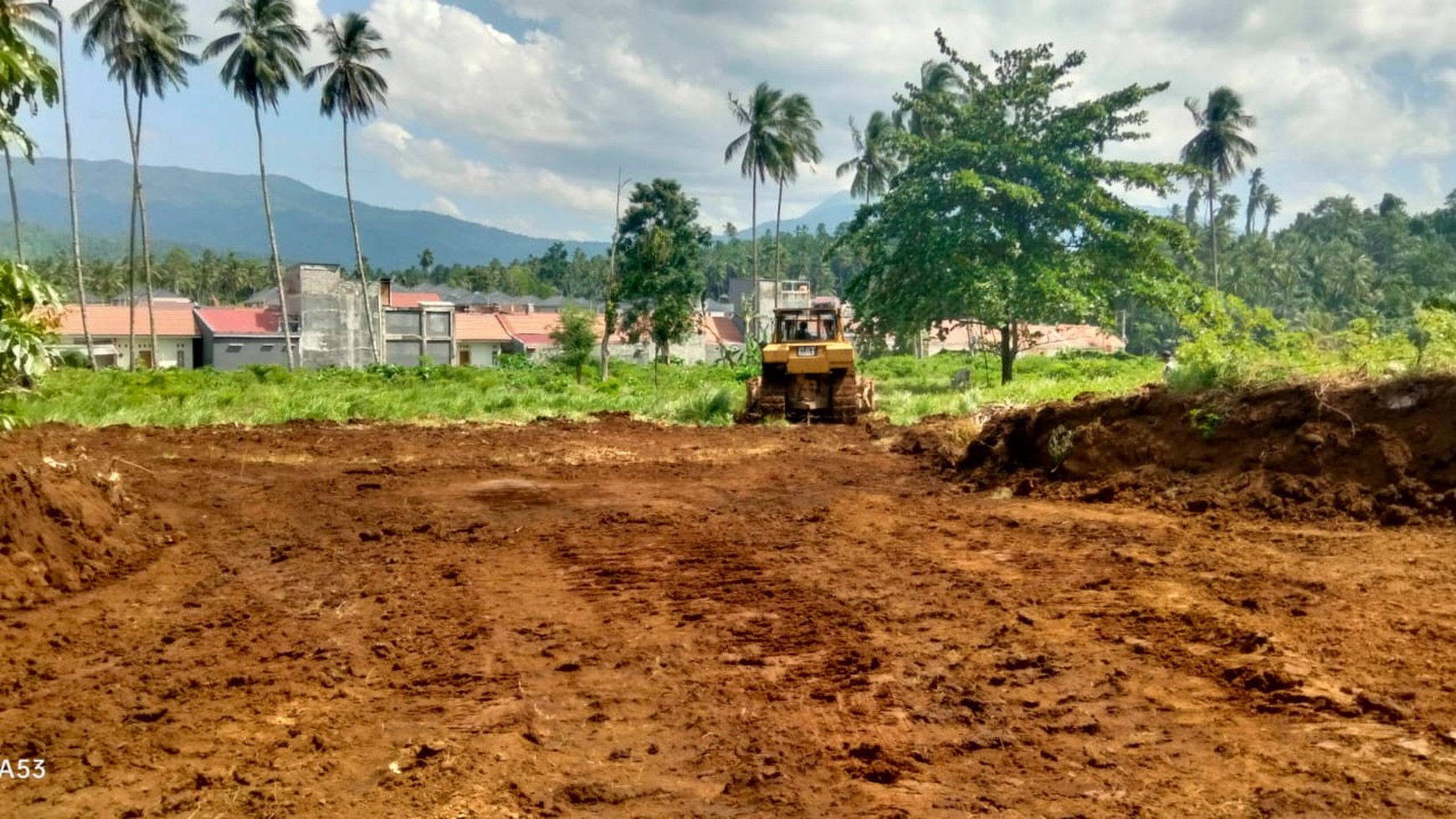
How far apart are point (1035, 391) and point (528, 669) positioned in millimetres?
18890

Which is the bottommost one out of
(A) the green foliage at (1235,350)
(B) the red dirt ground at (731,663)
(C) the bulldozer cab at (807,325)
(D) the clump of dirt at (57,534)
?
(B) the red dirt ground at (731,663)

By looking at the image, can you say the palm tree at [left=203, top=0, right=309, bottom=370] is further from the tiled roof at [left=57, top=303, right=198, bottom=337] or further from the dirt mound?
the dirt mound

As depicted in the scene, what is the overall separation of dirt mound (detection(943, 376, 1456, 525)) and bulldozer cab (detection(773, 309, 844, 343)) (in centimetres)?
885

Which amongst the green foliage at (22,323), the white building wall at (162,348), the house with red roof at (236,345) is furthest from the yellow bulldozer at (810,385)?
the white building wall at (162,348)

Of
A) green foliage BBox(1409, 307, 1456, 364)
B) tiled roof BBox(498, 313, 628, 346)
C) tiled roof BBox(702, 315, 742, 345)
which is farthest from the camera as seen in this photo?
tiled roof BBox(702, 315, 742, 345)

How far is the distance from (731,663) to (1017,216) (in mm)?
23608

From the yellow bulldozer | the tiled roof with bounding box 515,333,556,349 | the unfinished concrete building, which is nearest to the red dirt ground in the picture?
the yellow bulldozer

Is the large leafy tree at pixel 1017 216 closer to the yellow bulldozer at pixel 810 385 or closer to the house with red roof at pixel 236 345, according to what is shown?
the yellow bulldozer at pixel 810 385

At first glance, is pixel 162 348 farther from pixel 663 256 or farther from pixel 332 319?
pixel 663 256

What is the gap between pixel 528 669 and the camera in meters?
5.18

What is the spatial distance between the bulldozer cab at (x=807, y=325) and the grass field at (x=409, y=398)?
199 centimetres

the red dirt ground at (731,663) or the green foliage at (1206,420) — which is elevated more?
the green foliage at (1206,420)

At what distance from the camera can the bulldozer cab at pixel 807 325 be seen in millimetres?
20219

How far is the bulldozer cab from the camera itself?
2022cm
